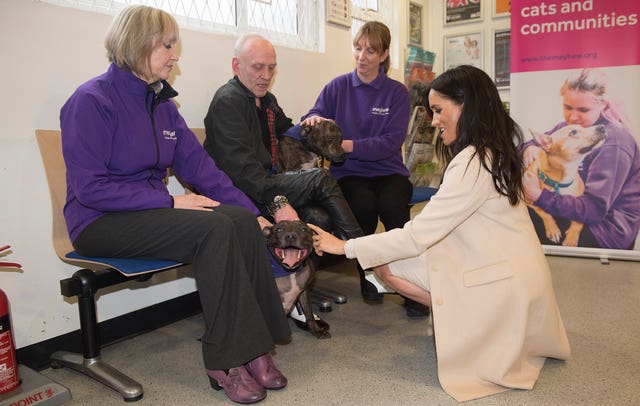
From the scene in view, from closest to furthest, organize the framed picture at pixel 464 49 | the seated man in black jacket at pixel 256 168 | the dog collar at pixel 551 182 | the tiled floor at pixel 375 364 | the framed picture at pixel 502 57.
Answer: the tiled floor at pixel 375 364, the seated man in black jacket at pixel 256 168, the dog collar at pixel 551 182, the framed picture at pixel 502 57, the framed picture at pixel 464 49

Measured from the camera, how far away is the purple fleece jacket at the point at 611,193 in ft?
12.7

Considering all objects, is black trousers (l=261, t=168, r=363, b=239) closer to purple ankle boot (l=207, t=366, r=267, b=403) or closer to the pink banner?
purple ankle boot (l=207, t=366, r=267, b=403)

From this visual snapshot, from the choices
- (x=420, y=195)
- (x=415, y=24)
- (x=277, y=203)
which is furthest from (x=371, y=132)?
(x=415, y=24)

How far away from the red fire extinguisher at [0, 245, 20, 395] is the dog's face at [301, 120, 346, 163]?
1583 millimetres

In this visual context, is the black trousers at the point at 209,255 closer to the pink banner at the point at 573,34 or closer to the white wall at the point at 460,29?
the pink banner at the point at 573,34

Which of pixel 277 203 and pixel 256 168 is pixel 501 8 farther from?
pixel 277 203

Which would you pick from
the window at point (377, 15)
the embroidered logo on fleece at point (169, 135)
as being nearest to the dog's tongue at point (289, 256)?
the embroidered logo on fleece at point (169, 135)

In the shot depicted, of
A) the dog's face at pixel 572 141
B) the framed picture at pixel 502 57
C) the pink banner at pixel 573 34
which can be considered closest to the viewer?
the pink banner at pixel 573 34

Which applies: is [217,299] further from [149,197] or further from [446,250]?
[446,250]

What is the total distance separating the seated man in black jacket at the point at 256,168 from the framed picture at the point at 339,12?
56.8 inches

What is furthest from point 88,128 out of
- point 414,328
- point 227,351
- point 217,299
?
point 414,328

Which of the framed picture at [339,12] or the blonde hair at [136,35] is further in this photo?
the framed picture at [339,12]

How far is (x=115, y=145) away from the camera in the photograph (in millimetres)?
2045

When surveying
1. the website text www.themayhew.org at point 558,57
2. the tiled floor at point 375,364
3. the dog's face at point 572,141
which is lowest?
the tiled floor at point 375,364
